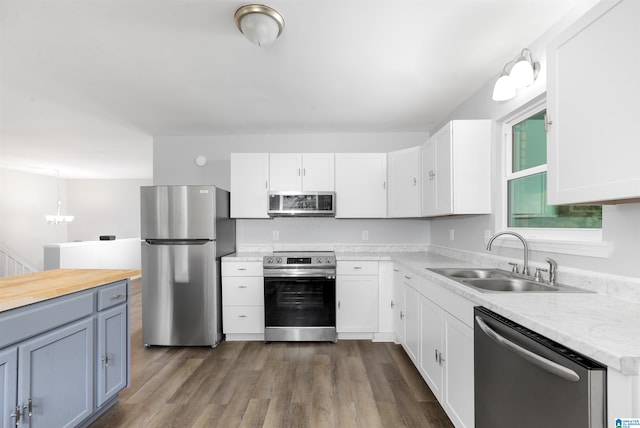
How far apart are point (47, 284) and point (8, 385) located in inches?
20.5

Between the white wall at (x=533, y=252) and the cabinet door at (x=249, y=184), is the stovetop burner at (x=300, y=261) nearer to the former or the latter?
the cabinet door at (x=249, y=184)

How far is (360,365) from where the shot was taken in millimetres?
2688

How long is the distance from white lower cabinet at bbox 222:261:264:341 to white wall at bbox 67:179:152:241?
19.6 ft

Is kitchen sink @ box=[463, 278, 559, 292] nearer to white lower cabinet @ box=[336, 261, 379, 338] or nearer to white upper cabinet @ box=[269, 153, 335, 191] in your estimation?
white lower cabinet @ box=[336, 261, 379, 338]

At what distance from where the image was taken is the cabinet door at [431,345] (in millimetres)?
1973

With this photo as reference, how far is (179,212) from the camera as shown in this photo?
3.08m

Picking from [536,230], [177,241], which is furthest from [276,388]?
[536,230]

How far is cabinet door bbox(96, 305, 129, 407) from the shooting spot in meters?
1.87

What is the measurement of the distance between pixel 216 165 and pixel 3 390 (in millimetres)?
2975

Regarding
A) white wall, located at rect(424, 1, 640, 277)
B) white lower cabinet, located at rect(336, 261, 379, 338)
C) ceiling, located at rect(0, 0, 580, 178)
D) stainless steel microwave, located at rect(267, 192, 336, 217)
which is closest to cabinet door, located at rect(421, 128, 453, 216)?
white wall, located at rect(424, 1, 640, 277)

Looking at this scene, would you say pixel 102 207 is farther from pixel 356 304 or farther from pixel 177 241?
pixel 356 304

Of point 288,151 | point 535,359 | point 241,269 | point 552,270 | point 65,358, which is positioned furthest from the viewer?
point 288,151

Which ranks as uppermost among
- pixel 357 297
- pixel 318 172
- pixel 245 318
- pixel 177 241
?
pixel 318 172

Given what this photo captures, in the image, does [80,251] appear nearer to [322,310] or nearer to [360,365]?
[322,310]
